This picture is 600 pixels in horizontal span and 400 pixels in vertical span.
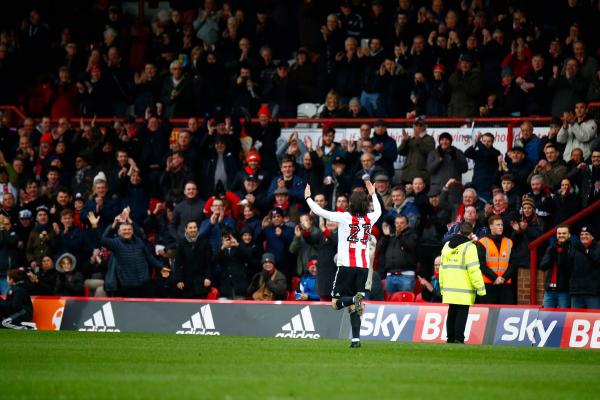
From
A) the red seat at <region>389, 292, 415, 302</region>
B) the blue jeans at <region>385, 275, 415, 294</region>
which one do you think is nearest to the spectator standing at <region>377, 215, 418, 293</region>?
the blue jeans at <region>385, 275, 415, 294</region>

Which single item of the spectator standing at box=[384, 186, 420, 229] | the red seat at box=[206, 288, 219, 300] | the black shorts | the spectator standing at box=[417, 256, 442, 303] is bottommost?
the red seat at box=[206, 288, 219, 300]

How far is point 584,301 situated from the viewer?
834 inches

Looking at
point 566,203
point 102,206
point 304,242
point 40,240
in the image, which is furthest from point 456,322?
point 40,240

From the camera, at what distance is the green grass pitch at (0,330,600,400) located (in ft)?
39.9

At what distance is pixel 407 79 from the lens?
87.9 ft

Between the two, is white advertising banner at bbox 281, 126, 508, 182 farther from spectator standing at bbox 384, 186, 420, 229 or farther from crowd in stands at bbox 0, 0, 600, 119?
spectator standing at bbox 384, 186, 420, 229

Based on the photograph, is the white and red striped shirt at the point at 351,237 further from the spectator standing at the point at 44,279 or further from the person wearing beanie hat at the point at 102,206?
the person wearing beanie hat at the point at 102,206

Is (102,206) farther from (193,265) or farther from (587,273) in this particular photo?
(587,273)

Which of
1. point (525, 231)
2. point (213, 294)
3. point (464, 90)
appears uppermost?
point (464, 90)

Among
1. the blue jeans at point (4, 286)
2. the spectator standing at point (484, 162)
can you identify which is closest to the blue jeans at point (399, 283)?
the spectator standing at point (484, 162)

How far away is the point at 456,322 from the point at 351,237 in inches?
123

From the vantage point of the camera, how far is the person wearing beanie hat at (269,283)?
926 inches

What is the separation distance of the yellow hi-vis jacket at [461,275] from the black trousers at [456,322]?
200mm

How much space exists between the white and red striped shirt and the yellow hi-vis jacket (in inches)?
89.0
